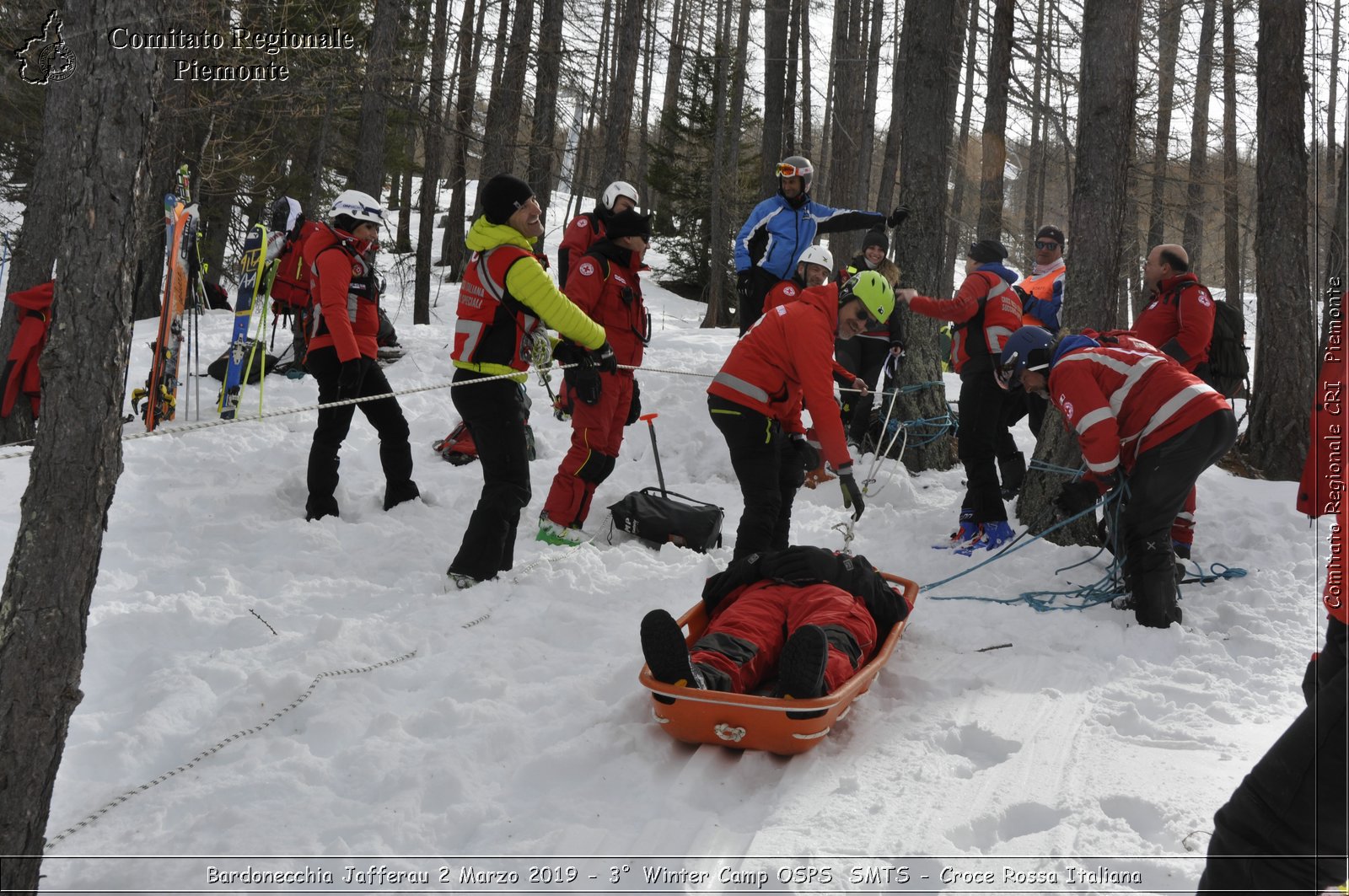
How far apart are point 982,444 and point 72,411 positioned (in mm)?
5174

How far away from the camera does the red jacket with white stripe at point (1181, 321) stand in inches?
231

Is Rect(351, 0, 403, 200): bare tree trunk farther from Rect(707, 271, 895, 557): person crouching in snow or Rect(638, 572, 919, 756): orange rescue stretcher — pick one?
Rect(638, 572, 919, 756): orange rescue stretcher

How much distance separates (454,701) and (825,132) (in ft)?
83.0

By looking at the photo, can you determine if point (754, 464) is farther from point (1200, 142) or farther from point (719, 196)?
point (1200, 142)

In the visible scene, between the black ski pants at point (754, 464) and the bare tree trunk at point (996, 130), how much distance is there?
880 cm

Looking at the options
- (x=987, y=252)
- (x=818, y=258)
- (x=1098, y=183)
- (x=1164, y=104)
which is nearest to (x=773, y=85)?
(x=1164, y=104)

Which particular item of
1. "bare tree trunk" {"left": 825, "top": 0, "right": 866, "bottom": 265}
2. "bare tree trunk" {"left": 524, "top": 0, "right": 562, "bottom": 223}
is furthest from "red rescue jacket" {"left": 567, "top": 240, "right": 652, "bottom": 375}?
"bare tree trunk" {"left": 825, "top": 0, "right": 866, "bottom": 265}

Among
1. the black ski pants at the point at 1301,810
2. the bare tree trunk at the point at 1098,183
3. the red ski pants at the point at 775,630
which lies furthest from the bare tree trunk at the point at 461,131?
the black ski pants at the point at 1301,810

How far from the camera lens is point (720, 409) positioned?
500 centimetres

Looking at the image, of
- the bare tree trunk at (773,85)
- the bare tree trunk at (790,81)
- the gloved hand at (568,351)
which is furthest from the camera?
the bare tree trunk at (790,81)

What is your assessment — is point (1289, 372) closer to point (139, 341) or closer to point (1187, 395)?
point (1187, 395)

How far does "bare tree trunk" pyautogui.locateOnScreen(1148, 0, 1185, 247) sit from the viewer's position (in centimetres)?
1647

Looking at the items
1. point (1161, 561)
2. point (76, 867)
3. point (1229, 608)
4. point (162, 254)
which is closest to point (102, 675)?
point (76, 867)

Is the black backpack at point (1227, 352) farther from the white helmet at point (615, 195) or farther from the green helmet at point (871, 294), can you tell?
the white helmet at point (615, 195)
